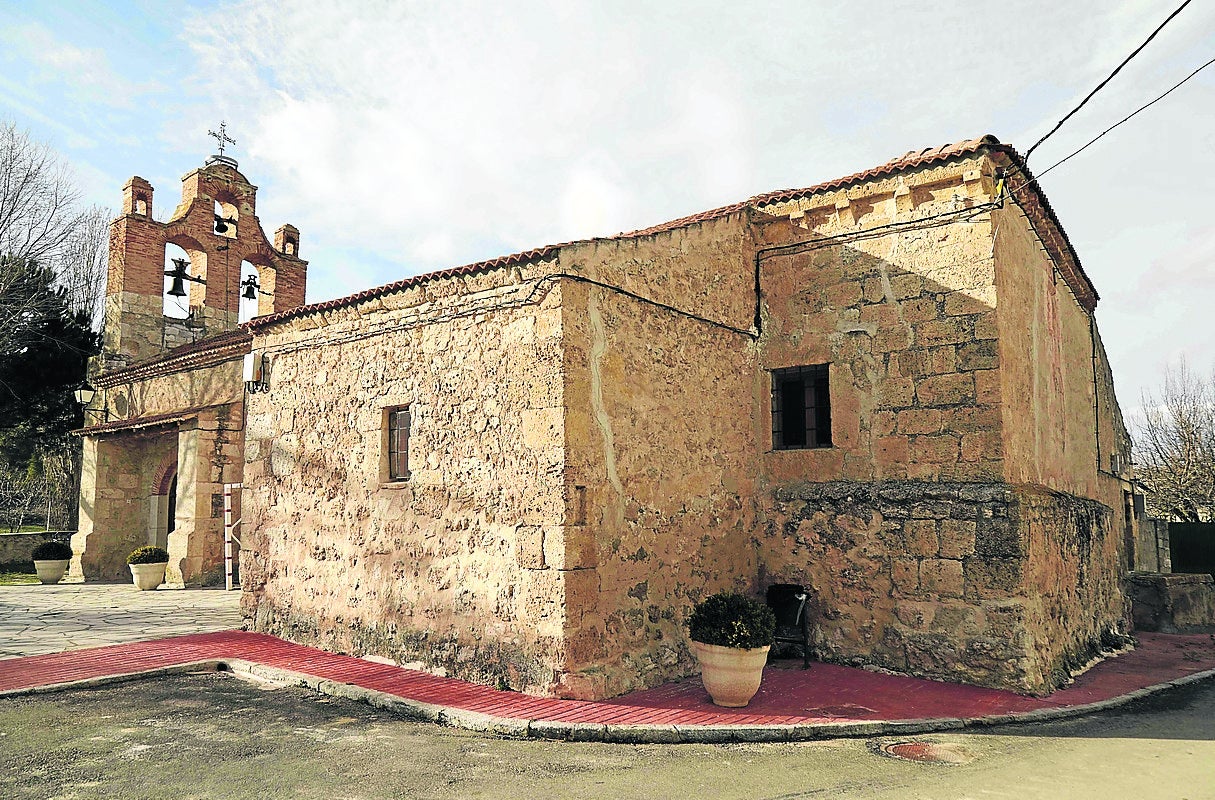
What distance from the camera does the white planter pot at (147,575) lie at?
14539mm

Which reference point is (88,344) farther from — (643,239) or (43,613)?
(643,239)

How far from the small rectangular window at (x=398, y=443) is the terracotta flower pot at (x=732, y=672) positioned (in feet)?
12.5

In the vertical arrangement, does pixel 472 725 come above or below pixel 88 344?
below

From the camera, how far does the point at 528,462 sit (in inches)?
287

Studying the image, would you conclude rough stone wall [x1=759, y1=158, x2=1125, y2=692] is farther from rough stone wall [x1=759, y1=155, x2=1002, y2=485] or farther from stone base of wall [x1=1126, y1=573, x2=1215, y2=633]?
stone base of wall [x1=1126, y1=573, x2=1215, y2=633]

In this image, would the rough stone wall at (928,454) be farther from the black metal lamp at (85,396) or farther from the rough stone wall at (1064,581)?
the black metal lamp at (85,396)

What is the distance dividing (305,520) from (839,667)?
639 centimetres

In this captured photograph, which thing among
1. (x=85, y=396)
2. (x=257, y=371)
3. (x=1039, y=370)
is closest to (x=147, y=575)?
(x=85, y=396)

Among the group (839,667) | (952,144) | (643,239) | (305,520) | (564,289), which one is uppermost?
(952,144)

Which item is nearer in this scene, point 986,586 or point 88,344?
point 986,586

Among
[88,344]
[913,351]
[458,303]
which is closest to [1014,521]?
[913,351]

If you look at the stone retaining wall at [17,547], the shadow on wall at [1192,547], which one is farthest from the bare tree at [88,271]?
the shadow on wall at [1192,547]

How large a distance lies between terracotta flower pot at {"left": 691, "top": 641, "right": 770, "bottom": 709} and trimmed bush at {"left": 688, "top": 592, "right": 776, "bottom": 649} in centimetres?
6

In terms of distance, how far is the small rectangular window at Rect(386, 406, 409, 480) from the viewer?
8.66 meters
